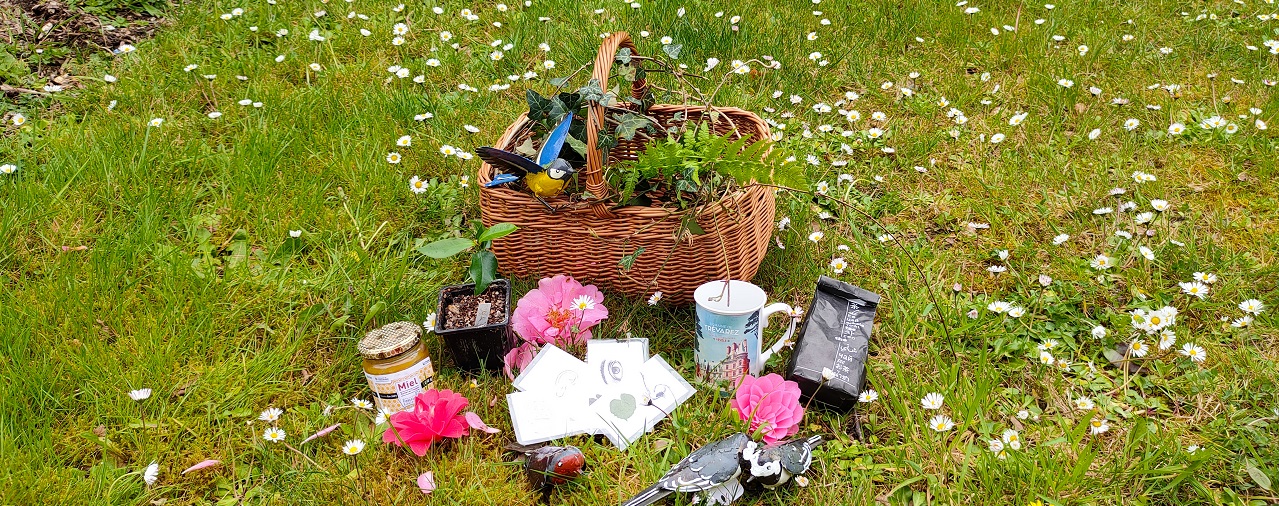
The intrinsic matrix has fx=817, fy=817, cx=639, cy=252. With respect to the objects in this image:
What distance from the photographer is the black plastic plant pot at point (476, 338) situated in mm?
1873

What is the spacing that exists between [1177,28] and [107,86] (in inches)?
173

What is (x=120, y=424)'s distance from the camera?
1828mm

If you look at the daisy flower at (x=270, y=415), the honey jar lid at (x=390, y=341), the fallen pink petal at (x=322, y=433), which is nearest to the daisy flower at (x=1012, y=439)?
the honey jar lid at (x=390, y=341)

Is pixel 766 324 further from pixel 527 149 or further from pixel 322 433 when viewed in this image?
pixel 322 433

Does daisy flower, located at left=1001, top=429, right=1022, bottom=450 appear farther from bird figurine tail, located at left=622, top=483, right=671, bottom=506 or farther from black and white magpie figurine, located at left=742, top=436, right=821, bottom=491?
bird figurine tail, located at left=622, top=483, right=671, bottom=506

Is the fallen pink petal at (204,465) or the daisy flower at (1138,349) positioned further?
the daisy flower at (1138,349)

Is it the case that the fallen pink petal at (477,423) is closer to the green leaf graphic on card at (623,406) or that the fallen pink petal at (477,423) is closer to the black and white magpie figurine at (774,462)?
the green leaf graphic on card at (623,406)

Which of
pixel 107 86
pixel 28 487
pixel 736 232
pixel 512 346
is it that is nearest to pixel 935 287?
pixel 736 232

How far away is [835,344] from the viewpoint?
1.90 metres

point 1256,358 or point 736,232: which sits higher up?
point 736,232

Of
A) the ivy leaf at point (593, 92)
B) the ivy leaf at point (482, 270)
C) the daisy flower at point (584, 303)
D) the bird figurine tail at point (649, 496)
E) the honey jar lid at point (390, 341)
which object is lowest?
the bird figurine tail at point (649, 496)

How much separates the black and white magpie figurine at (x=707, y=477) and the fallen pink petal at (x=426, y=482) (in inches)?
16.0

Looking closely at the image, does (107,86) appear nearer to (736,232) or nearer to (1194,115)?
(736,232)

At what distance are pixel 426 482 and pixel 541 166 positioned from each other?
0.75 metres
